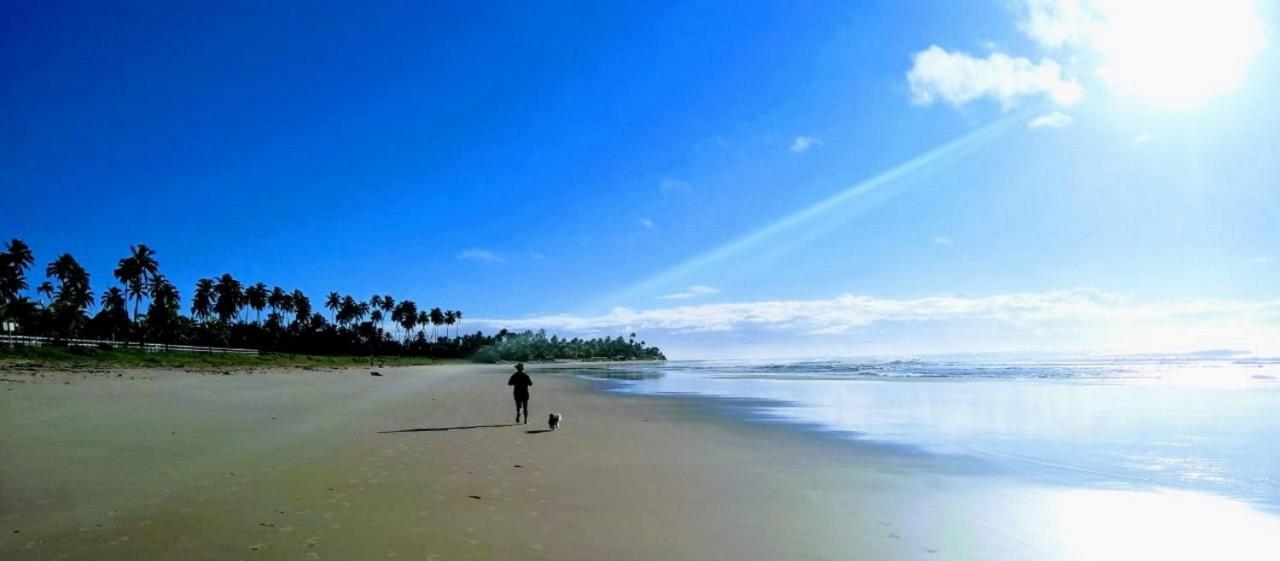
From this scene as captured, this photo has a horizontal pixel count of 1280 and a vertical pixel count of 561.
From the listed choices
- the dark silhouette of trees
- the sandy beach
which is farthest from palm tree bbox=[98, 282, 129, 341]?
the sandy beach

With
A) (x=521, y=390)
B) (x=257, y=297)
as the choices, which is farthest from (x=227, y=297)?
(x=521, y=390)

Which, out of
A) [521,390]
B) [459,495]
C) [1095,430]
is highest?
[521,390]

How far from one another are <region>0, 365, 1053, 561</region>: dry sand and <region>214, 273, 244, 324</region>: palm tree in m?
116

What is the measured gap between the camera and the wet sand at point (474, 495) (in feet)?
24.6

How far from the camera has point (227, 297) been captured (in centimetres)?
12162

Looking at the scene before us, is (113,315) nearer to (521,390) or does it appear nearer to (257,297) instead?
(257,297)

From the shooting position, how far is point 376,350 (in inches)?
6462

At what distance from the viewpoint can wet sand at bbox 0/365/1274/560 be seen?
749cm

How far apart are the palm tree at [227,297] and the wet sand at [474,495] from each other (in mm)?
115640

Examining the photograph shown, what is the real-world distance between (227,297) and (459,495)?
13063cm

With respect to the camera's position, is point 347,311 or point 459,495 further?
point 347,311

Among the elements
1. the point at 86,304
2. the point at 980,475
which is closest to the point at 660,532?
the point at 980,475

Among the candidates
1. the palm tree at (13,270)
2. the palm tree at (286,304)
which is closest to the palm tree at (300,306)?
the palm tree at (286,304)

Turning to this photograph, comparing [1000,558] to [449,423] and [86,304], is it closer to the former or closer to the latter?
[449,423]
